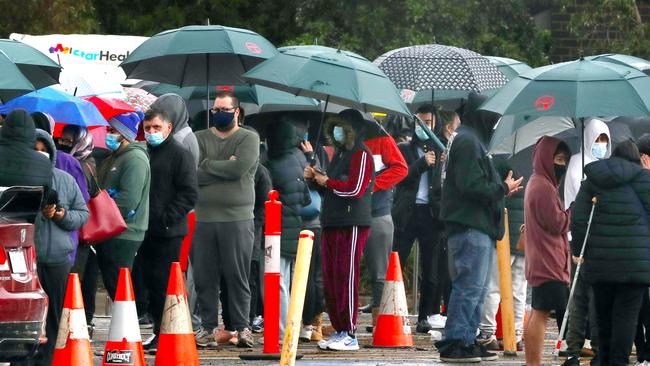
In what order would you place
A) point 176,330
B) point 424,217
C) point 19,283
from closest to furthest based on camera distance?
point 19,283, point 176,330, point 424,217

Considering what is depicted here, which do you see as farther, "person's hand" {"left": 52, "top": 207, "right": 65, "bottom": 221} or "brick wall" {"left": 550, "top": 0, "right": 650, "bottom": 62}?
"brick wall" {"left": 550, "top": 0, "right": 650, "bottom": 62}

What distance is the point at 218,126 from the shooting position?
13.8 metres

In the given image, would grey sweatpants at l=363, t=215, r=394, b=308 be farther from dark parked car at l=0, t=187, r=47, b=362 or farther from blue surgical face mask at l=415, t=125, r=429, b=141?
Result: dark parked car at l=0, t=187, r=47, b=362

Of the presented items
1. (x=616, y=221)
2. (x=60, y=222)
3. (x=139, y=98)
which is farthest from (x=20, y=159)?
(x=139, y=98)

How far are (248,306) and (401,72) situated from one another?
4.03 m

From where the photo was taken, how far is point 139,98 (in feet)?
58.0

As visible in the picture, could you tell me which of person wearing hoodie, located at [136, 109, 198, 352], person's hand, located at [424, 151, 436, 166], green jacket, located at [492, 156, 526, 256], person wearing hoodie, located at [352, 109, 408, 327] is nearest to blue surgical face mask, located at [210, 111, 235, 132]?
person wearing hoodie, located at [136, 109, 198, 352]

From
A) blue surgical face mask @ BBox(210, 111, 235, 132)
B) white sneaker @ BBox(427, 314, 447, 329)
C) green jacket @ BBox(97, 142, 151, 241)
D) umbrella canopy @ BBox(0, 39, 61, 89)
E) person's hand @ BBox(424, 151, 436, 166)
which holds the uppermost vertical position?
umbrella canopy @ BBox(0, 39, 61, 89)

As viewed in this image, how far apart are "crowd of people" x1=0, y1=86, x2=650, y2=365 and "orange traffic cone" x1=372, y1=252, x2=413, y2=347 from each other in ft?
1.68

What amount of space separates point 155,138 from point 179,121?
649 mm

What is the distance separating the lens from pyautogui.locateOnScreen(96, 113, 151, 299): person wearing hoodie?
13219 millimetres

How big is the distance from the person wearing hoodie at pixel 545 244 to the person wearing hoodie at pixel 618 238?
0.50 meters

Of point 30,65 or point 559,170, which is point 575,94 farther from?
point 30,65

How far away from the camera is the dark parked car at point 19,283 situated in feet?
33.8
